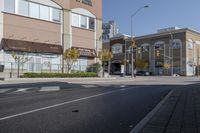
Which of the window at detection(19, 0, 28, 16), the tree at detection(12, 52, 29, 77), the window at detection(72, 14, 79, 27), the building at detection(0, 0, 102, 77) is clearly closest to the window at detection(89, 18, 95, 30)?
the building at detection(0, 0, 102, 77)

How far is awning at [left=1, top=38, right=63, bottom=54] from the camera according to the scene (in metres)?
39.7

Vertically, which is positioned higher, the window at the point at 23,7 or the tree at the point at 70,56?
the window at the point at 23,7

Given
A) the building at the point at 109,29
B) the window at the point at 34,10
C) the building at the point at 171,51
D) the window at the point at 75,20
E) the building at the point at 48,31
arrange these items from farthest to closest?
the building at the point at 109,29 → the building at the point at 171,51 → the window at the point at 75,20 → the window at the point at 34,10 → the building at the point at 48,31

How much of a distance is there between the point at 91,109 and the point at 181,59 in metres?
82.0

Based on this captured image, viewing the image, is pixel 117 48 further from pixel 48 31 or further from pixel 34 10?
pixel 34 10

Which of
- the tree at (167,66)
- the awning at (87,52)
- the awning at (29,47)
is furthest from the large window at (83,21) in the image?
the tree at (167,66)

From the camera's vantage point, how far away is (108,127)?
802cm

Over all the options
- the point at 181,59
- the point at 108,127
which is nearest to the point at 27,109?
the point at 108,127

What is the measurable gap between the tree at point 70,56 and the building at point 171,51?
40524mm

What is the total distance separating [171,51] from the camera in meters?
93.2

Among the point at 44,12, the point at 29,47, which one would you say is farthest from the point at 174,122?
the point at 44,12

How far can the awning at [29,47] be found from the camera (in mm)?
39719

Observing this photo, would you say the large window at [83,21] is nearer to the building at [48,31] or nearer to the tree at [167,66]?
the building at [48,31]

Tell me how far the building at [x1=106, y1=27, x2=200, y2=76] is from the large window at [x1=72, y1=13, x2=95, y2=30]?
33698mm
